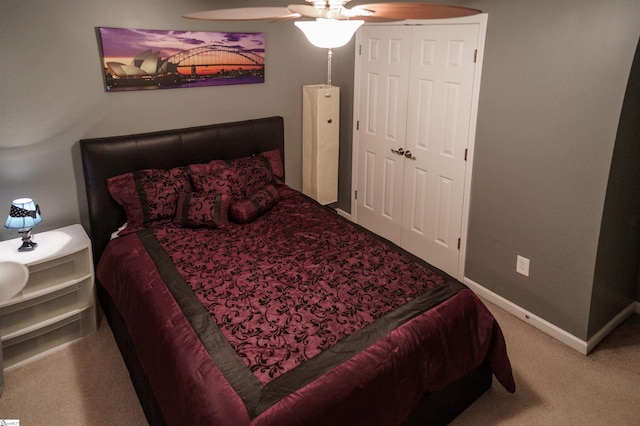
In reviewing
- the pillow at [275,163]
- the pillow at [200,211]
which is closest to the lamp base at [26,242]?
the pillow at [200,211]

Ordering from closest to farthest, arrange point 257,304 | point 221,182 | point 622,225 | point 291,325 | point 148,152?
1. point 291,325
2. point 257,304
3. point 622,225
4. point 148,152
5. point 221,182

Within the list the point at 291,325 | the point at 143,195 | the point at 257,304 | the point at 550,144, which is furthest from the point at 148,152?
the point at 550,144

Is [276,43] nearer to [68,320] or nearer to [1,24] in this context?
[1,24]

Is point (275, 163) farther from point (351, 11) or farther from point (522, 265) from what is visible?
point (351, 11)

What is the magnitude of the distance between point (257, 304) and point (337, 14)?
4.76 ft

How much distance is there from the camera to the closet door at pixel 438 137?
327 cm

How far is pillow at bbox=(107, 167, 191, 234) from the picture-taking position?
125 inches

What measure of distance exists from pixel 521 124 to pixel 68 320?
3.15m

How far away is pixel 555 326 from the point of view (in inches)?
120

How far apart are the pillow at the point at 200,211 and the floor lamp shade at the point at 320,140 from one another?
1211 millimetres

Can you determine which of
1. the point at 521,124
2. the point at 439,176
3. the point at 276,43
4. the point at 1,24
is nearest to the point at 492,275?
the point at 439,176

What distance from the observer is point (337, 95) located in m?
4.17

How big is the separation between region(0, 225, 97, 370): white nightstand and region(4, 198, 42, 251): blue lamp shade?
0.06m

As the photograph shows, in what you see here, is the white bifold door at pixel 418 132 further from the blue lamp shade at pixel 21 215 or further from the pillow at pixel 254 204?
the blue lamp shade at pixel 21 215
